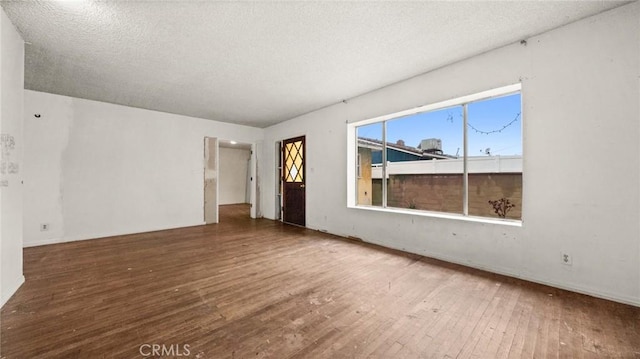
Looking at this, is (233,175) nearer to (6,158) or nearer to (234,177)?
(234,177)

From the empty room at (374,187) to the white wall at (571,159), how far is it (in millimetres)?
15

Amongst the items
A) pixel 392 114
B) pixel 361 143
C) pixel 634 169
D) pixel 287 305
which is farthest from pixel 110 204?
pixel 634 169

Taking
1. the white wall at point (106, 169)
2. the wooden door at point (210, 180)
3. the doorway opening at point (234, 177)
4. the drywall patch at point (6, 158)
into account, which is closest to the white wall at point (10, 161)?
the drywall patch at point (6, 158)

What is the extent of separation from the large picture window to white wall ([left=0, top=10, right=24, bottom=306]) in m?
4.53

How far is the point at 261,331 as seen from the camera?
5.87 feet

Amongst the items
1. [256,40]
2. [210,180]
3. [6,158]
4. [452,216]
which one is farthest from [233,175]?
[452,216]

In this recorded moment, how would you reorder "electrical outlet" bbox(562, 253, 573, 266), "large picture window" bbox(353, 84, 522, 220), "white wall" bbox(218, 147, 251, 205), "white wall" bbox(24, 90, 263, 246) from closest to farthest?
1. "electrical outlet" bbox(562, 253, 573, 266)
2. "large picture window" bbox(353, 84, 522, 220)
3. "white wall" bbox(24, 90, 263, 246)
4. "white wall" bbox(218, 147, 251, 205)

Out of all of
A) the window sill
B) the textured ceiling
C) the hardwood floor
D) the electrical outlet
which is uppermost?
the textured ceiling

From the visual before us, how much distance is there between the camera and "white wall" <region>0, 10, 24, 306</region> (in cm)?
219

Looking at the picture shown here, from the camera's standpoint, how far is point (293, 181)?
6211 millimetres

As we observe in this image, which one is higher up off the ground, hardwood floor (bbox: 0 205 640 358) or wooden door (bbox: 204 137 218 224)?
wooden door (bbox: 204 137 218 224)

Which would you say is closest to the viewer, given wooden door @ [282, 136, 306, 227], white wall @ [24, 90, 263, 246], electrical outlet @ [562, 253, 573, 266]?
electrical outlet @ [562, 253, 573, 266]

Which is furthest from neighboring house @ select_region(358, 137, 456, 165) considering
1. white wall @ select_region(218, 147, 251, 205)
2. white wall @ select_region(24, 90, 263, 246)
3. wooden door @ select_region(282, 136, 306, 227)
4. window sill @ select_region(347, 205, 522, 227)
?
white wall @ select_region(218, 147, 251, 205)
